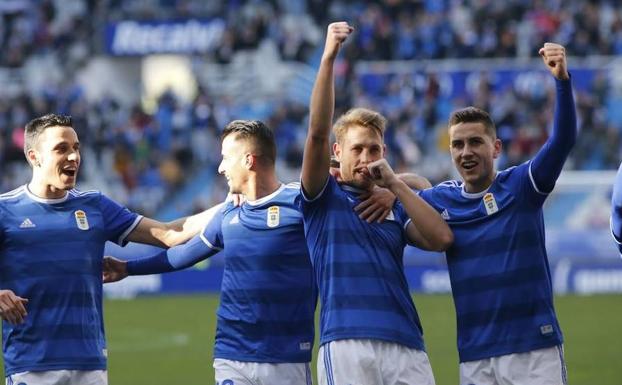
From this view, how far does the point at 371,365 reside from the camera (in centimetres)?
600

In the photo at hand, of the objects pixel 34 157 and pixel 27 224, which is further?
pixel 34 157

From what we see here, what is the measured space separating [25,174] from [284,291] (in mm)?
23137

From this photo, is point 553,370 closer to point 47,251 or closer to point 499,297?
point 499,297

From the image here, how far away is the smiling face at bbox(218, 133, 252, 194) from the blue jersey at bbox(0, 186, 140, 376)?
84 cm

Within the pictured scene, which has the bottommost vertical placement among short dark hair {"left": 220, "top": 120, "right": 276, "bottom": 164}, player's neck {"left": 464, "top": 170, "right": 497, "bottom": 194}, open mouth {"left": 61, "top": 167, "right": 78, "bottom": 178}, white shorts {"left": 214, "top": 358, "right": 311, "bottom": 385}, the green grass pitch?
the green grass pitch

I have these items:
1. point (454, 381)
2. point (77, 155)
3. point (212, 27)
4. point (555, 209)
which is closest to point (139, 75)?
point (212, 27)

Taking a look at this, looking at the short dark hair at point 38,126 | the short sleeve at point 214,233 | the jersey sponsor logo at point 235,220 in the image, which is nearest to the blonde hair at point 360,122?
the jersey sponsor logo at point 235,220

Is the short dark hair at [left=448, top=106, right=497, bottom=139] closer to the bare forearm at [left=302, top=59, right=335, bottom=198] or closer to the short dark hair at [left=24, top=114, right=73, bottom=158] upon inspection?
the bare forearm at [left=302, top=59, right=335, bottom=198]

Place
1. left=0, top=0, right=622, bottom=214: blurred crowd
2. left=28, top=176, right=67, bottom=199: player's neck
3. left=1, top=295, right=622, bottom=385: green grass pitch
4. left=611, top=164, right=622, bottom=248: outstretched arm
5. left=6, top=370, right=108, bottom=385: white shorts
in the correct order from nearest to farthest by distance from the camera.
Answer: left=611, top=164, right=622, bottom=248: outstretched arm < left=6, top=370, right=108, bottom=385: white shorts < left=28, top=176, right=67, bottom=199: player's neck < left=1, top=295, right=622, bottom=385: green grass pitch < left=0, top=0, right=622, bottom=214: blurred crowd

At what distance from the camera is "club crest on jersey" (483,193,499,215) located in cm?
644

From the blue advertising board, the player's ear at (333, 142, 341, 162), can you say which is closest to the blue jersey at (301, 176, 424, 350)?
Answer: the player's ear at (333, 142, 341, 162)

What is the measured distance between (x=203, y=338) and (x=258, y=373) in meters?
9.94

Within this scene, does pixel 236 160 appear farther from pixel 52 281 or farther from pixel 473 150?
pixel 473 150

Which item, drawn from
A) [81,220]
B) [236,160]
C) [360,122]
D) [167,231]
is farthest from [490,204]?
[81,220]
